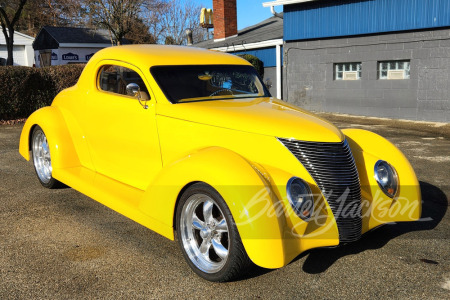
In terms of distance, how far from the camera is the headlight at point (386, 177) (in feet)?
13.6

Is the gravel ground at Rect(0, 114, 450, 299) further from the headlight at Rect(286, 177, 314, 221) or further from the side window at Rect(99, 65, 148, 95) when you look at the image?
the side window at Rect(99, 65, 148, 95)

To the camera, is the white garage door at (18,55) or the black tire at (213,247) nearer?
the black tire at (213,247)

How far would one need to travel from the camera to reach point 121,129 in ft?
15.7

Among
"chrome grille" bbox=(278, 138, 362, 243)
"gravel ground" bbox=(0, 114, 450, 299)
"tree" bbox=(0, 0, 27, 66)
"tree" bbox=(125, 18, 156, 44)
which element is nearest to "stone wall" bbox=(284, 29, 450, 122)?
"gravel ground" bbox=(0, 114, 450, 299)

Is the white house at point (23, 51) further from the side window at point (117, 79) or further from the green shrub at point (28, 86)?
the side window at point (117, 79)

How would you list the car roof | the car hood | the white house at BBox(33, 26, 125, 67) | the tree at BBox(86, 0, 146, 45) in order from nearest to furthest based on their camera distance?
the car hood
the car roof
the tree at BBox(86, 0, 146, 45)
the white house at BBox(33, 26, 125, 67)

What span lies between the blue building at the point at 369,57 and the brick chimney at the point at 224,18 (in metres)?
5.35

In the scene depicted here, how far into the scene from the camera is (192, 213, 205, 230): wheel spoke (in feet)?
12.1

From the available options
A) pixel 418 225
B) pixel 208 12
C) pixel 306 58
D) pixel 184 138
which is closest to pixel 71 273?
pixel 184 138

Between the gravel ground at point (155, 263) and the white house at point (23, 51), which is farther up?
the white house at point (23, 51)

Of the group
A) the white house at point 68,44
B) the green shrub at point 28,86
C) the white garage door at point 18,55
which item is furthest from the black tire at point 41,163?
the white garage door at point 18,55

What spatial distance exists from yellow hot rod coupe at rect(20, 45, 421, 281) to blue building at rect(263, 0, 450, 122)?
9451mm

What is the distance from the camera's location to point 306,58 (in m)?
16.6

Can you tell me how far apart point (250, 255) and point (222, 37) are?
2071 centimetres
